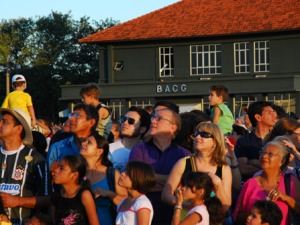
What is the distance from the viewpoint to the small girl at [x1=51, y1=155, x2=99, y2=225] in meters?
7.86

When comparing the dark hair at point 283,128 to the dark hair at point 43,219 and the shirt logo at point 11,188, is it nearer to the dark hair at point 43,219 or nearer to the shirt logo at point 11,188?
the dark hair at point 43,219

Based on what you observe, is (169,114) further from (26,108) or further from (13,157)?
(26,108)

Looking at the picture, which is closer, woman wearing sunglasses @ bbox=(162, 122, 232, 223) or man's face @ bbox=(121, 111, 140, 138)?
woman wearing sunglasses @ bbox=(162, 122, 232, 223)

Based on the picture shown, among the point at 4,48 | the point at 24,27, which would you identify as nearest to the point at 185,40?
the point at 4,48

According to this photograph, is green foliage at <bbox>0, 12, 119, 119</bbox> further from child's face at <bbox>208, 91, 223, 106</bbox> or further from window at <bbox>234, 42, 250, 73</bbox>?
child's face at <bbox>208, 91, 223, 106</bbox>

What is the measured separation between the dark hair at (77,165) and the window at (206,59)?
44629mm

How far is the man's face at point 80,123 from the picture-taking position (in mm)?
8938

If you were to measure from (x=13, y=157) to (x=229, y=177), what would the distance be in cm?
221

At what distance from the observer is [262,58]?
5153 centimetres

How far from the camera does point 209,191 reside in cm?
781

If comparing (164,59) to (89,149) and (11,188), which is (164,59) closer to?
(89,149)

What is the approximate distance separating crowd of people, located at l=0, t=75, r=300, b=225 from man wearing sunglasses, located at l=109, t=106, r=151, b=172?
41 cm

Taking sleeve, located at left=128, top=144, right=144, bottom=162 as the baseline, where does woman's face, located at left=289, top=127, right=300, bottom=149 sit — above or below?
above

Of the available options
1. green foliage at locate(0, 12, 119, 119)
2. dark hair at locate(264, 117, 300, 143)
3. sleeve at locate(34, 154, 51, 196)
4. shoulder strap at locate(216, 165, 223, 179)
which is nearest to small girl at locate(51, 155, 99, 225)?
sleeve at locate(34, 154, 51, 196)
